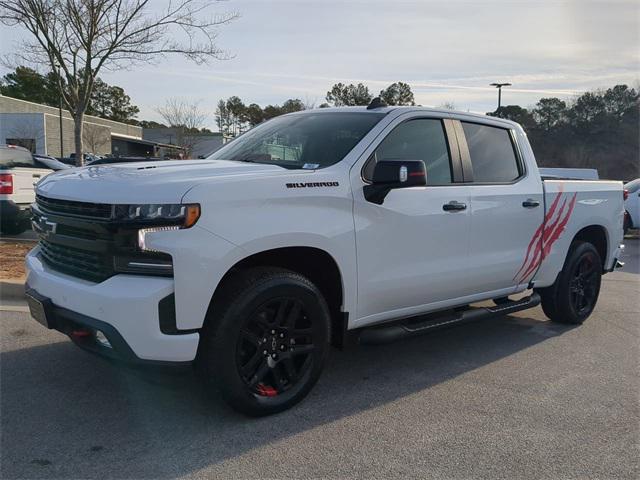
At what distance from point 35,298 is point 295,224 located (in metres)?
1.66

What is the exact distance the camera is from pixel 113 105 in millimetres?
78562

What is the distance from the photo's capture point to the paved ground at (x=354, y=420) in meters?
2.99

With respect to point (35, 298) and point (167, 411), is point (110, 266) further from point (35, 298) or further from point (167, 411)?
point (167, 411)

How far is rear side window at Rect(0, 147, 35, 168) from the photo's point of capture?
10125 millimetres

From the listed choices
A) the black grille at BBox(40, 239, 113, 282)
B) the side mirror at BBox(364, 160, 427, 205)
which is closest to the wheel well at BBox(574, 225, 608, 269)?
the side mirror at BBox(364, 160, 427, 205)

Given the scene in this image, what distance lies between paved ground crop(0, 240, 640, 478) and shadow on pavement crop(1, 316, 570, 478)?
1 cm

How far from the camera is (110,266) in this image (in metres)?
3.04

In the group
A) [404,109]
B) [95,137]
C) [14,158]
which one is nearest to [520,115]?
[95,137]

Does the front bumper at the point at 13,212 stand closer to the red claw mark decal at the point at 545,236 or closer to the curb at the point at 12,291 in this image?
the curb at the point at 12,291

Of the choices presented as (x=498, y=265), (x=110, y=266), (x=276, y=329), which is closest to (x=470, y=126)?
(x=498, y=265)

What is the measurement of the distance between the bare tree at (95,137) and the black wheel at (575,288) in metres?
42.6

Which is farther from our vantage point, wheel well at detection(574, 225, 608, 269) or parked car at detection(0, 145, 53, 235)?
parked car at detection(0, 145, 53, 235)

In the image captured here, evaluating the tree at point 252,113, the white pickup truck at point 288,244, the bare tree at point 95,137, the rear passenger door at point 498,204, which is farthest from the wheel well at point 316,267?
the tree at point 252,113

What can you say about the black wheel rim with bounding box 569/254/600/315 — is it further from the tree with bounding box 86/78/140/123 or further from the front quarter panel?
the tree with bounding box 86/78/140/123
